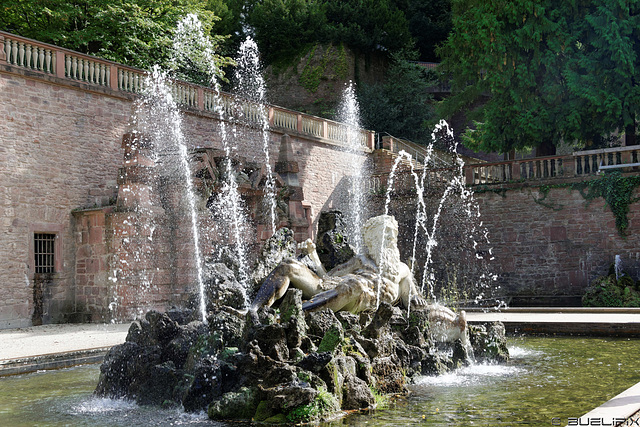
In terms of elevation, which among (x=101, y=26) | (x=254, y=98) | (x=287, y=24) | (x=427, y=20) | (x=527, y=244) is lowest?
(x=527, y=244)

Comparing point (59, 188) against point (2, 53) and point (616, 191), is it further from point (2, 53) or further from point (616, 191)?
point (616, 191)

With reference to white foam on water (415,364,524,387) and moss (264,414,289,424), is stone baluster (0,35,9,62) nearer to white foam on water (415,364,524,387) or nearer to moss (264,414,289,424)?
white foam on water (415,364,524,387)

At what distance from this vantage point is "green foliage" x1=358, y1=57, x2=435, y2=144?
115ft

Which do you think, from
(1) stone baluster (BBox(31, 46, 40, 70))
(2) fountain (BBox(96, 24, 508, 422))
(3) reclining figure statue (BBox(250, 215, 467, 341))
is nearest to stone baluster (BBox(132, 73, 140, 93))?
(1) stone baluster (BBox(31, 46, 40, 70))

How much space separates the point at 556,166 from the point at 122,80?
1436 centimetres

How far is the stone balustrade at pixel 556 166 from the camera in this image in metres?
21.9

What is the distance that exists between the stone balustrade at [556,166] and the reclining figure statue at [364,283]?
1485 centimetres

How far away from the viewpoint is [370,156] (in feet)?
101

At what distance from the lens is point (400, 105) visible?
35.3 meters

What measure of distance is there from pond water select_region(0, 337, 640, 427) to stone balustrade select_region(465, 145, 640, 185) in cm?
1388

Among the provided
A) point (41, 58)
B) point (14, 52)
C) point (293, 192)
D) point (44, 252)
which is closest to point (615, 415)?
point (44, 252)

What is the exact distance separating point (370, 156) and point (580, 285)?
455 inches

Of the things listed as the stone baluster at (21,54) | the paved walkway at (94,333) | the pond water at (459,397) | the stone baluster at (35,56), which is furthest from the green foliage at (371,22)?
the pond water at (459,397)

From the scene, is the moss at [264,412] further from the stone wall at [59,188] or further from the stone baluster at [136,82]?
the stone baluster at [136,82]
